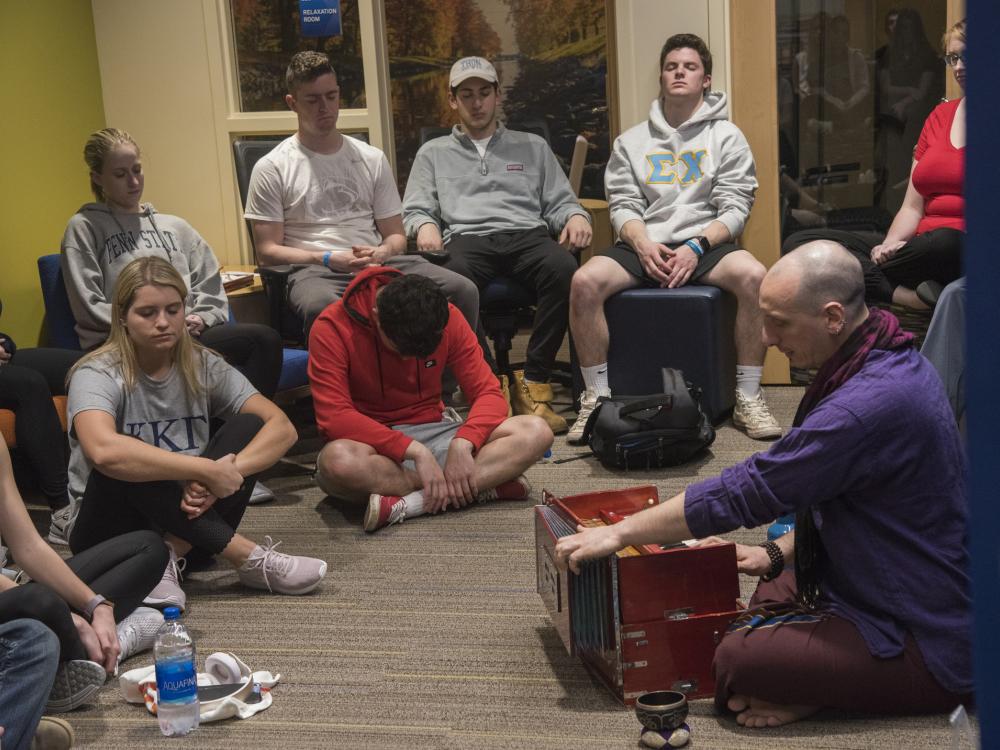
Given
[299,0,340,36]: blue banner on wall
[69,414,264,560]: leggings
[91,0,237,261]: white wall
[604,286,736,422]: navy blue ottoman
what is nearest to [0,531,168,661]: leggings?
[69,414,264,560]: leggings

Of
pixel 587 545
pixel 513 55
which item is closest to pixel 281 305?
pixel 587 545

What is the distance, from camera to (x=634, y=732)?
8.14 feet

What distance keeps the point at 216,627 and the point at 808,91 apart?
142 inches

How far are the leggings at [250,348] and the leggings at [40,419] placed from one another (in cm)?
51

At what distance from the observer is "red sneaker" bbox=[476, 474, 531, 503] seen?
4121 mm

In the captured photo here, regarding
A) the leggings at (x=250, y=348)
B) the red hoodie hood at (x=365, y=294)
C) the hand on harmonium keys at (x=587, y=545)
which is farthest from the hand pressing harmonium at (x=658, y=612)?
the leggings at (x=250, y=348)

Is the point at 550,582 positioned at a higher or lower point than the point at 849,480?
lower

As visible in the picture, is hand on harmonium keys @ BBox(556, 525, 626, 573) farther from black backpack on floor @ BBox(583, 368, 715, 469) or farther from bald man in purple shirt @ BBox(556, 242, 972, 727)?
black backpack on floor @ BBox(583, 368, 715, 469)

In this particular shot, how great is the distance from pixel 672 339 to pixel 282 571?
2064 mm

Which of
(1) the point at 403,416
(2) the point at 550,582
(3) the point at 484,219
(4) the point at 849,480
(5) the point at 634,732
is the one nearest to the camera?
(4) the point at 849,480

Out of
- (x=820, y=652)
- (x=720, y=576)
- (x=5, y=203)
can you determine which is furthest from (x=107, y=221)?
(x=820, y=652)

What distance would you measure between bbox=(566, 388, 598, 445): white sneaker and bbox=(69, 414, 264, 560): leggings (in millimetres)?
1761

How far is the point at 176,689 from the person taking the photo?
8.45ft

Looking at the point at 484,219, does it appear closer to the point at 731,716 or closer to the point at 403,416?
the point at 403,416
